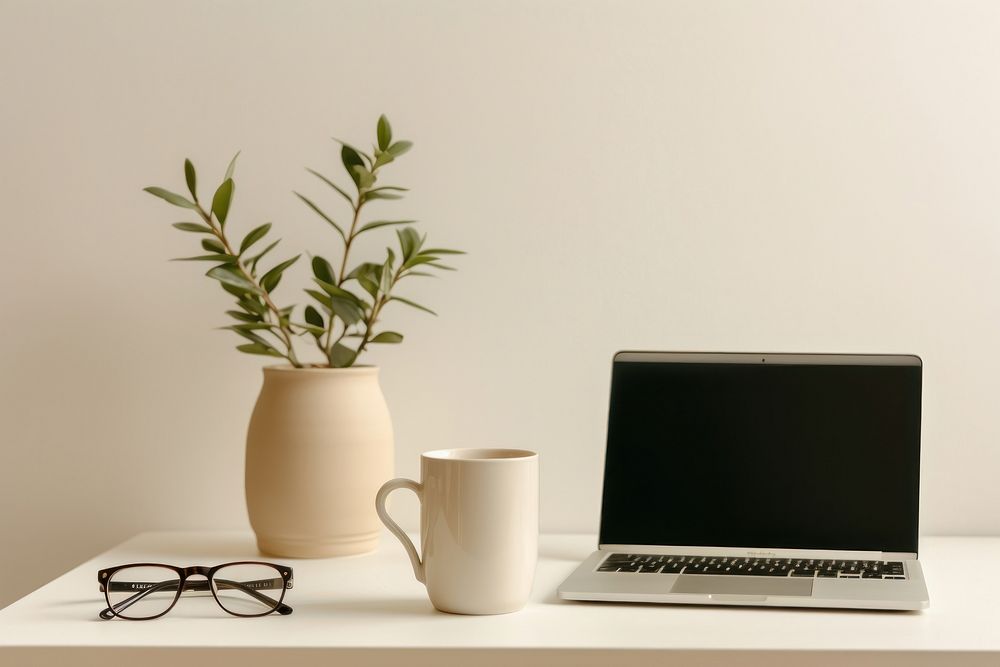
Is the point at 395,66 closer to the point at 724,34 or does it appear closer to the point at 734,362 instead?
the point at 724,34

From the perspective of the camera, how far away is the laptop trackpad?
0.77 metres

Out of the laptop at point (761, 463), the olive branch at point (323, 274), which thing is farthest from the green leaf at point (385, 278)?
the laptop at point (761, 463)

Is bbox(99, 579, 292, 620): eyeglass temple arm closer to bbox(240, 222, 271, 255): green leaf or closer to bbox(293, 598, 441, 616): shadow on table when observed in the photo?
bbox(293, 598, 441, 616): shadow on table

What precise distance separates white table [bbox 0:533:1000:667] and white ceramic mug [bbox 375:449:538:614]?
0.02m

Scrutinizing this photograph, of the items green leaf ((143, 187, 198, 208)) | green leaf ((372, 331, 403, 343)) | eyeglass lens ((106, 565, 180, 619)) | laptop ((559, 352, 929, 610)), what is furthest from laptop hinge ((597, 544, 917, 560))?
green leaf ((143, 187, 198, 208))

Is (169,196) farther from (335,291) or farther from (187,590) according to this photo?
(187,590)

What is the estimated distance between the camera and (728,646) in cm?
65

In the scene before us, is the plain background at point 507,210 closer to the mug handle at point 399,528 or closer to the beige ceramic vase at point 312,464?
the beige ceramic vase at point 312,464

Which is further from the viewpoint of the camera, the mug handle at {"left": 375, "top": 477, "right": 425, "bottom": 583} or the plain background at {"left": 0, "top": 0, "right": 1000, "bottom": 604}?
the plain background at {"left": 0, "top": 0, "right": 1000, "bottom": 604}

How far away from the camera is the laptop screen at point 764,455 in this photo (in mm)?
911

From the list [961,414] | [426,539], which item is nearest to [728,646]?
[426,539]

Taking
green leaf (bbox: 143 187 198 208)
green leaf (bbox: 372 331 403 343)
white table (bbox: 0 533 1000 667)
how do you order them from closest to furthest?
white table (bbox: 0 533 1000 667) < green leaf (bbox: 143 187 198 208) < green leaf (bbox: 372 331 403 343)

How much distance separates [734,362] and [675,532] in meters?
0.18

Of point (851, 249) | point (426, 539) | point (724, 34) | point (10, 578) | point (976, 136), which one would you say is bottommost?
point (10, 578)
